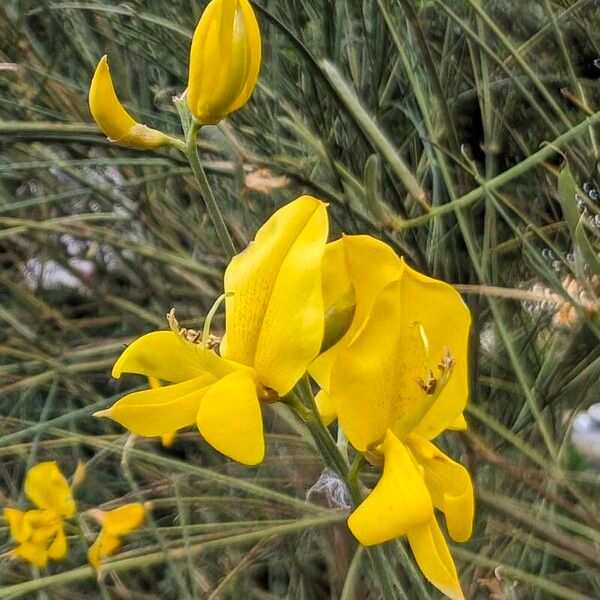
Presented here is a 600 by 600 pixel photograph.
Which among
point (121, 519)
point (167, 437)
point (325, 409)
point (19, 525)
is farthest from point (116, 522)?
point (325, 409)

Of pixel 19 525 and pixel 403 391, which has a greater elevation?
pixel 403 391

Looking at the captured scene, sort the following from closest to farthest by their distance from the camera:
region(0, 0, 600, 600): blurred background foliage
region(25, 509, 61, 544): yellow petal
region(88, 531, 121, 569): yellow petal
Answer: region(0, 0, 600, 600): blurred background foliage → region(88, 531, 121, 569): yellow petal → region(25, 509, 61, 544): yellow petal

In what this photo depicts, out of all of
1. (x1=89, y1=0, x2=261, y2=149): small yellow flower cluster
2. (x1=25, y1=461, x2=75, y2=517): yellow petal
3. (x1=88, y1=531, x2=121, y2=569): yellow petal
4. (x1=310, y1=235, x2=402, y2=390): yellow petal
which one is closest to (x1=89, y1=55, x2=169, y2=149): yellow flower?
(x1=89, y1=0, x2=261, y2=149): small yellow flower cluster

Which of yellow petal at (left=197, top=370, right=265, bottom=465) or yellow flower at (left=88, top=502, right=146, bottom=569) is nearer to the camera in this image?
yellow petal at (left=197, top=370, right=265, bottom=465)

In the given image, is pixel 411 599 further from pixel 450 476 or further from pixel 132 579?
pixel 132 579

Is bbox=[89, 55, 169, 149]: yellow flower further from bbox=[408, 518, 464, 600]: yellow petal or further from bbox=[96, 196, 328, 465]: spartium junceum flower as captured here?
bbox=[408, 518, 464, 600]: yellow petal

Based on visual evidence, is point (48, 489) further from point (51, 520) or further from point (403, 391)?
point (403, 391)

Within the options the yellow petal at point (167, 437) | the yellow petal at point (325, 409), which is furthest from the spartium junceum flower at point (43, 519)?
the yellow petal at point (325, 409)
